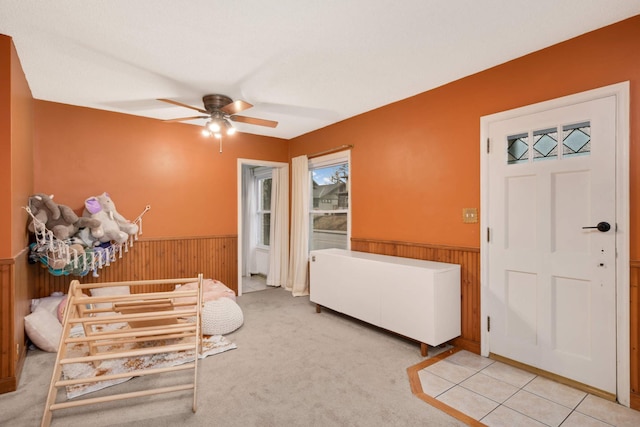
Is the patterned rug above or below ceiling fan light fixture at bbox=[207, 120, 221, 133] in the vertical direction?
below

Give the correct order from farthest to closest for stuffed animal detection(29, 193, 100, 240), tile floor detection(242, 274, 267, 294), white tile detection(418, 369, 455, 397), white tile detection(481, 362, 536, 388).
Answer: tile floor detection(242, 274, 267, 294)
stuffed animal detection(29, 193, 100, 240)
white tile detection(481, 362, 536, 388)
white tile detection(418, 369, 455, 397)

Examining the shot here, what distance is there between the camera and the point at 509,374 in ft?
7.68

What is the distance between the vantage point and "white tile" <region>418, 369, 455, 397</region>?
212 cm

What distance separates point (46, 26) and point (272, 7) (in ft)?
5.01

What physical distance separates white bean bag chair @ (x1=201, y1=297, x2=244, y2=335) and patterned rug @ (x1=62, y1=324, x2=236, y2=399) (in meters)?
0.08

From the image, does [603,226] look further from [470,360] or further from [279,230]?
[279,230]

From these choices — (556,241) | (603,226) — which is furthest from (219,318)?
(603,226)

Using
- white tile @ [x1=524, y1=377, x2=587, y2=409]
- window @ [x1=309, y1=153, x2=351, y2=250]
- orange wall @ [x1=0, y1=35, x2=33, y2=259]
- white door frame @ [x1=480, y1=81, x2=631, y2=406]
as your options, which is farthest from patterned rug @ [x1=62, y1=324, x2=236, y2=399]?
white door frame @ [x1=480, y1=81, x2=631, y2=406]

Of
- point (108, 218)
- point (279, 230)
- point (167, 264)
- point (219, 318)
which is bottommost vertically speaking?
point (219, 318)

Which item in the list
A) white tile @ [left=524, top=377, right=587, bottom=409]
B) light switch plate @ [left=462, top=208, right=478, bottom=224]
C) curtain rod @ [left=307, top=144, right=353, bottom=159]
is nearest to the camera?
white tile @ [left=524, top=377, right=587, bottom=409]

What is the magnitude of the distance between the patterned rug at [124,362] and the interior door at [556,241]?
2.43 m

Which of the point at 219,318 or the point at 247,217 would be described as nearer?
the point at 219,318

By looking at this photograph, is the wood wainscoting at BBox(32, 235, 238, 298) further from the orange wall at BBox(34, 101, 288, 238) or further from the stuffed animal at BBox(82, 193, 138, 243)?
the stuffed animal at BBox(82, 193, 138, 243)

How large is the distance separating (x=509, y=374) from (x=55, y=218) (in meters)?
4.16
